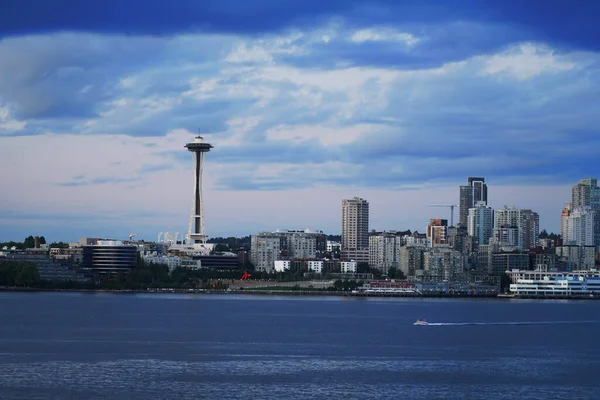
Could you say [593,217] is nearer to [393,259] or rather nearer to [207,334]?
[393,259]

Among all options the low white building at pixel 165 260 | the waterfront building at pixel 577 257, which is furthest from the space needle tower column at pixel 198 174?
the waterfront building at pixel 577 257

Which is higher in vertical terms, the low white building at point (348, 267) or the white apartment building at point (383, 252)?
the white apartment building at point (383, 252)

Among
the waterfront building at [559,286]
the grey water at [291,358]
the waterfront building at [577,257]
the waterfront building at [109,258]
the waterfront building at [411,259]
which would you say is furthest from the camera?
the waterfront building at [577,257]

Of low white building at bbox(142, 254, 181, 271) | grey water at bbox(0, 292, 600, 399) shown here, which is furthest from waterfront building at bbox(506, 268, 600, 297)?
grey water at bbox(0, 292, 600, 399)

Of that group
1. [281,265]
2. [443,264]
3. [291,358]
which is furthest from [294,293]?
[291,358]

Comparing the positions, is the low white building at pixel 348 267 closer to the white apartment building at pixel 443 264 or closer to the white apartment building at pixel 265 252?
the white apartment building at pixel 265 252

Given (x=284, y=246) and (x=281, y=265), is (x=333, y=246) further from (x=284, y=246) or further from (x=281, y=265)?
(x=281, y=265)

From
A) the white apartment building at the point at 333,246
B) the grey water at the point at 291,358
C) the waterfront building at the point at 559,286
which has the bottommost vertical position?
the grey water at the point at 291,358

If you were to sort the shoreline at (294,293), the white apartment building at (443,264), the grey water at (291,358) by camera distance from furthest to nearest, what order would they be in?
the white apartment building at (443,264)
the shoreline at (294,293)
the grey water at (291,358)
